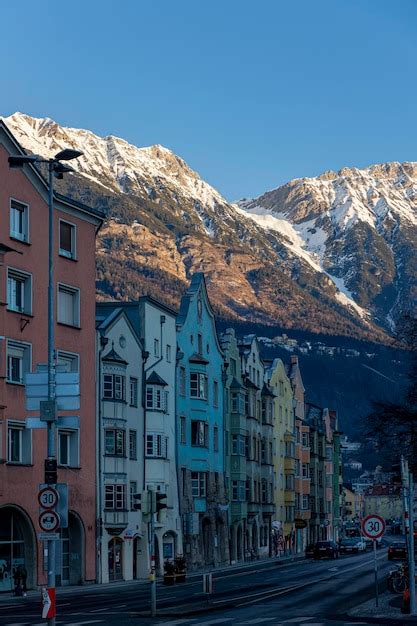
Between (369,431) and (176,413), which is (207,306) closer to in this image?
(176,413)

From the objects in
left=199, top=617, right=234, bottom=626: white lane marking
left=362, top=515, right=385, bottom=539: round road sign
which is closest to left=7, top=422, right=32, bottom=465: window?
left=362, top=515, right=385, bottom=539: round road sign

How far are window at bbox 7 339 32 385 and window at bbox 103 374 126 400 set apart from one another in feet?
42.8

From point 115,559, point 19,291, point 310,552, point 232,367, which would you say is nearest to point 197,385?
point 232,367

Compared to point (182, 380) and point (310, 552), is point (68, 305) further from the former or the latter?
point (310, 552)

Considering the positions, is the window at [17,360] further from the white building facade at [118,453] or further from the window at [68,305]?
the white building facade at [118,453]

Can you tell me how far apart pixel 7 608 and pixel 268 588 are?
1576 centimetres

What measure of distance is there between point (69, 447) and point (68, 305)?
8.25 metres

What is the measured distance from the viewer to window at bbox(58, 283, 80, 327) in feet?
246

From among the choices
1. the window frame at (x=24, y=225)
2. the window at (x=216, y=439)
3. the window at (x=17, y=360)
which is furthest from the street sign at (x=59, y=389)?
the window at (x=216, y=439)

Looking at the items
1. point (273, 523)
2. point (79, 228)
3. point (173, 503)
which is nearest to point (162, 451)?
point (173, 503)

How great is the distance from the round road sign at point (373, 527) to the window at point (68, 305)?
32851mm

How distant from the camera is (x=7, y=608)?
169 feet

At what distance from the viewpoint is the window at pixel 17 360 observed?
6850cm

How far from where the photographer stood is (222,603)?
164 feet
